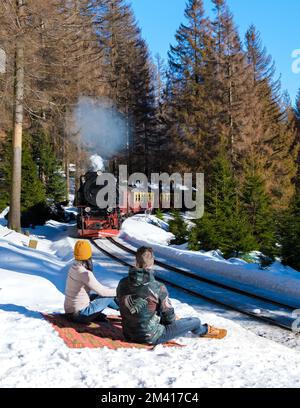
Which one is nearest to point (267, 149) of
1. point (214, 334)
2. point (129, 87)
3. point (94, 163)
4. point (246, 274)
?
point (94, 163)

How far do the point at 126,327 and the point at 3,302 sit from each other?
9.36ft

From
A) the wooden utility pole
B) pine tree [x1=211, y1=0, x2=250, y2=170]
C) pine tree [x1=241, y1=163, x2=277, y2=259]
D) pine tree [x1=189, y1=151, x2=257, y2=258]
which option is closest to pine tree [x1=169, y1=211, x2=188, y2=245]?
pine tree [x1=189, y1=151, x2=257, y2=258]

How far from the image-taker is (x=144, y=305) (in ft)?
17.9

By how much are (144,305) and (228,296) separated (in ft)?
15.5

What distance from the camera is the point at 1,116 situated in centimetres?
1914

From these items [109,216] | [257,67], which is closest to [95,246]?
[109,216]

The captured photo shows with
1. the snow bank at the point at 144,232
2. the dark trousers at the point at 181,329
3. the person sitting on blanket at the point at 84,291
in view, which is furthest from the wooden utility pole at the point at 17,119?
the dark trousers at the point at 181,329

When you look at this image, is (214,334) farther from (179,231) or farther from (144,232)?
(144,232)

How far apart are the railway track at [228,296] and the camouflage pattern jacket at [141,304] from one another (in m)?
2.70

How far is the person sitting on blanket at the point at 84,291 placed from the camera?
6.05 m

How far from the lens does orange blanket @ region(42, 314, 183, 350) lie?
18.0 ft

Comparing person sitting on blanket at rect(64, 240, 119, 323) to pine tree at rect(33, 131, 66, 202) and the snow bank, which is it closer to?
the snow bank

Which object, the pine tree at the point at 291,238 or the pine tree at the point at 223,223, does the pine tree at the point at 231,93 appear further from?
the pine tree at the point at 291,238
